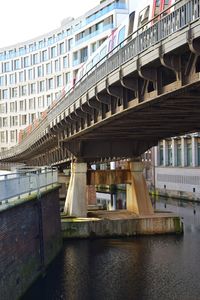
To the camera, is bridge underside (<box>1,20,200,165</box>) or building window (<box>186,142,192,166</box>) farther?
building window (<box>186,142,192,166</box>)

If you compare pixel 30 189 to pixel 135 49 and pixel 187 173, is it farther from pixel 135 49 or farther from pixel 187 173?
pixel 187 173

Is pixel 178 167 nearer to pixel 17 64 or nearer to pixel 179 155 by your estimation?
pixel 179 155

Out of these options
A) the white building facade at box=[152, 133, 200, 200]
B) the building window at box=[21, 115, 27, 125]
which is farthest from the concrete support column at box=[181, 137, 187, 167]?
the building window at box=[21, 115, 27, 125]

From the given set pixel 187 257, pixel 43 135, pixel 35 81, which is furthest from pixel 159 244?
pixel 35 81

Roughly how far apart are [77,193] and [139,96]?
62.3ft

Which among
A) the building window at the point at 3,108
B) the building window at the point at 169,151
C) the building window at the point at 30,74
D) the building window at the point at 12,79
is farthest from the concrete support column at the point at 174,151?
the building window at the point at 3,108

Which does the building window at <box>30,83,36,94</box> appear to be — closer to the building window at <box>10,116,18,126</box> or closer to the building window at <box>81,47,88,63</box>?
the building window at <box>10,116,18,126</box>

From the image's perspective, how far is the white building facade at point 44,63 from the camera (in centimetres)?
7575

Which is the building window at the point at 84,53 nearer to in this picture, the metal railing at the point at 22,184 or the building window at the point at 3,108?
the building window at the point at 3,108

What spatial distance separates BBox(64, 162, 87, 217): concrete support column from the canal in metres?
4.54

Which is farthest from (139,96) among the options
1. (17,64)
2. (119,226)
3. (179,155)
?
(17,64)

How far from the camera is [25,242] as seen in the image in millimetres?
20766

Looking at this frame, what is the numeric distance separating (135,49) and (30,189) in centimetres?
873

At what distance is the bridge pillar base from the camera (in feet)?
119
